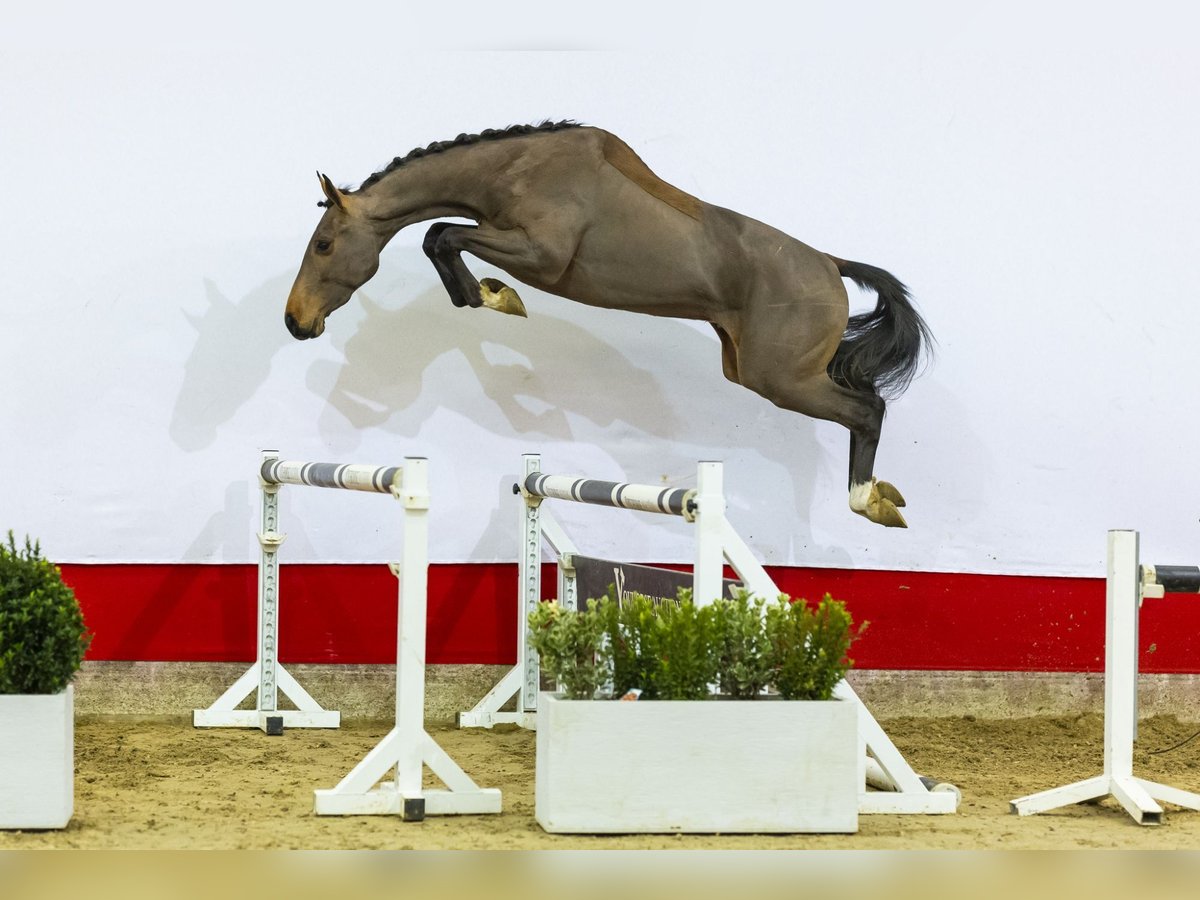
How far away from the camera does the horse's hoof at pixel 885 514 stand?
15.8ft

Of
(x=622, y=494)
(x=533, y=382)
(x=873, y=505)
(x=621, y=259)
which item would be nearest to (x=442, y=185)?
(x=621, y=259)

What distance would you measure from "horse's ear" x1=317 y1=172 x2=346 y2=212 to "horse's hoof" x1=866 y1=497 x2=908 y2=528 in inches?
82.4

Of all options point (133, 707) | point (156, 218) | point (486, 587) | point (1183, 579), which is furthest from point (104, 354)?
point (1183, 579)

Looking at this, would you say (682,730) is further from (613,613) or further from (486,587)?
(486,587)

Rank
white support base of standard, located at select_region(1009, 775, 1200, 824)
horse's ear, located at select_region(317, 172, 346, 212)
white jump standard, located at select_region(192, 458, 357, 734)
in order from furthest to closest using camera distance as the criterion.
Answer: white jump standard, located at select_region(192, 458, 357, 734) < horse's ear, located at select_region(317, 172, 346, 212) < white support base of standard, located at select_region(1009, 775, 1200, 824)

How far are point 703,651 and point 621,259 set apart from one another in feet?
5.98

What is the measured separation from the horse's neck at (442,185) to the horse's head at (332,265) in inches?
3.0

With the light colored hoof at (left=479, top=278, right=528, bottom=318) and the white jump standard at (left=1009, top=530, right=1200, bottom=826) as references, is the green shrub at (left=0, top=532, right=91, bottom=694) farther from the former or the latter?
the white jump standard at (left=1009, top=530, right=1200, bottom=826)

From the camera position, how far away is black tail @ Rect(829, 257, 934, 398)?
4.90 meters

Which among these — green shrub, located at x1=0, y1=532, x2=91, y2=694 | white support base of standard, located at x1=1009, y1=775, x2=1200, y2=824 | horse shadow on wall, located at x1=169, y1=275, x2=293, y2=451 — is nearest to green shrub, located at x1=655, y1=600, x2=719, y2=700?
white support base of standard, located at x1=1009, y1=775, x2=1200, y2=824

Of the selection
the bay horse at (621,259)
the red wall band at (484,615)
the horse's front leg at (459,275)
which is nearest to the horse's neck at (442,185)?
the bay horse at (621,259)

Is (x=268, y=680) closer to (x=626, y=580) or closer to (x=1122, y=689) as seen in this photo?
(x=626, y=580)

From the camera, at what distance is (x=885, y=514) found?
483 centimetres

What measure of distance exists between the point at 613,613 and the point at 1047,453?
8.63ft
